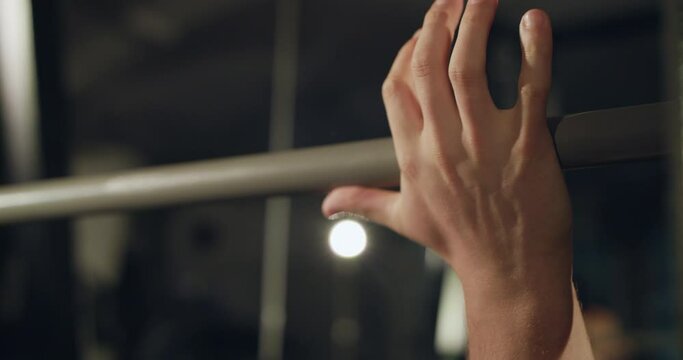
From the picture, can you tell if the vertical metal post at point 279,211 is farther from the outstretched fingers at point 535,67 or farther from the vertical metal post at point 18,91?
the outstretched fingers at point 535,67

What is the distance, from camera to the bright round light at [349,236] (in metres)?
2.01

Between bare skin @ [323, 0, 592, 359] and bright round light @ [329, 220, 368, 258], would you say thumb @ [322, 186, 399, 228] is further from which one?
bright round light @ [329, 220, 368, 258]

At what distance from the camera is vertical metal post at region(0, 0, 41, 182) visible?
4.50ft

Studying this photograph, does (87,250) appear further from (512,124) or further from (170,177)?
(512,124)

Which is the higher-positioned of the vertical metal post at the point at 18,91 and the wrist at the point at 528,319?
the vertical metal post at the point at 18,91

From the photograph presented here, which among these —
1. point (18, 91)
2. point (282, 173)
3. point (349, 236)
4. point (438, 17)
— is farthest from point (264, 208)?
point (438, 17)

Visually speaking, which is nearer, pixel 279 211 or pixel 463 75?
pixel 463 75

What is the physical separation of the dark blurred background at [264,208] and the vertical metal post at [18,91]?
0.55 metres

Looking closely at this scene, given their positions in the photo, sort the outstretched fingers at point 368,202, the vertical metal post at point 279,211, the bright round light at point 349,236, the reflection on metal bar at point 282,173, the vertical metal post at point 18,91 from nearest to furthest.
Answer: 1. the reflection on metal bar at point 282,173
2. the outstretched fingers at point 368,202
3. the vertical metal post at point 18,91
4. the bright round light at point 349,236
5. the vertical metal post at point 279,211

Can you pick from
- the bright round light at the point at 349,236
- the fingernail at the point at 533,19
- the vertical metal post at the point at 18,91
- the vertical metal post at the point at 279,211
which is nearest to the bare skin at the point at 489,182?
the fingernail at the point at 533,19

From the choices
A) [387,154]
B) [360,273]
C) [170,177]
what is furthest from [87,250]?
[387,154]

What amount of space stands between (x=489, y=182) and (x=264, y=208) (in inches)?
79.2

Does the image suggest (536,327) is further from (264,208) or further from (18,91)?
(264,208)

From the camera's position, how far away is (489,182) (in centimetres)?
46
